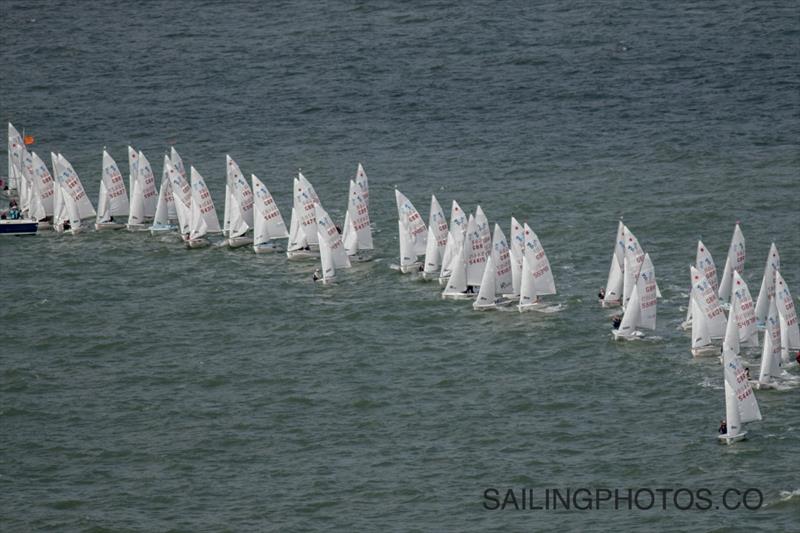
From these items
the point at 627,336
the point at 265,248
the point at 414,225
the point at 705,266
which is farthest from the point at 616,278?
the point at 265,248

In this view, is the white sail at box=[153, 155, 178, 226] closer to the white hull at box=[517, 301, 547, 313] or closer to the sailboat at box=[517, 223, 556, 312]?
the sailboat at box=[517, 223, 556, 312]

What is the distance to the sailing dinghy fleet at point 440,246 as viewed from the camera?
309 feet

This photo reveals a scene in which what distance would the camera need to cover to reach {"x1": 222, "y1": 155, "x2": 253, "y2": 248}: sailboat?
388ft

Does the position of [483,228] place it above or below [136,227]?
above

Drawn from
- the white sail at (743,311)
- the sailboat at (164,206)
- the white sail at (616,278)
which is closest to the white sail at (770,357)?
the white sail at (743,311)

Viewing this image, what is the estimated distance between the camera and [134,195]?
12281 centimetres

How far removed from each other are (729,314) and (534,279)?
46.9 ft

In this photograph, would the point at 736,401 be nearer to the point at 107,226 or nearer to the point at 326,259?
the point at 326,259

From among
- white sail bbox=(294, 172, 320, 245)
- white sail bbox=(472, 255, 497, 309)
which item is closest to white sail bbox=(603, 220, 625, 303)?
white sail bbox=(472, 255, 497, 309)

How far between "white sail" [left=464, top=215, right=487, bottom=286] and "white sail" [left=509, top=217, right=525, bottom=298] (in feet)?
6.20

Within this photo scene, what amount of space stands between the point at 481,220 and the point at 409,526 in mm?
31650

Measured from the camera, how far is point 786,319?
309 feet

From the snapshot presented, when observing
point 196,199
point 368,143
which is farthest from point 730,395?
Result: point 368,143

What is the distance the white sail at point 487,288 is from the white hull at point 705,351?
46.8 ft
